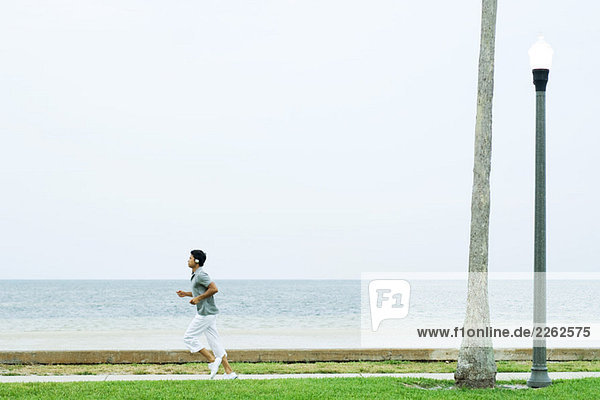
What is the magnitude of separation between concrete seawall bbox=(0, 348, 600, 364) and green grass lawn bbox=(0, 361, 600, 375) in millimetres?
193

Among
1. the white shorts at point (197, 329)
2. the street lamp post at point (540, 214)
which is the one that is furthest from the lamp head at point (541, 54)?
the white shorts at point (197, 329)

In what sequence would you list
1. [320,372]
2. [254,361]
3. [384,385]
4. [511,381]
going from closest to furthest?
[384,385]
[511,381]
[320,372]
[254,361]

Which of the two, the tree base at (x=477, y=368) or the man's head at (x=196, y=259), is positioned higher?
the man's head at (x=196, y=259)

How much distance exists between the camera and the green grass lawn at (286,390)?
9.29m

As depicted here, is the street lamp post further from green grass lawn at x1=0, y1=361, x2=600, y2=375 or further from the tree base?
green grass lawn at x1=0, y1=361, x2=600, y2=375

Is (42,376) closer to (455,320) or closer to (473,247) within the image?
(473,247)

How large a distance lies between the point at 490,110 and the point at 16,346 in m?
15.3

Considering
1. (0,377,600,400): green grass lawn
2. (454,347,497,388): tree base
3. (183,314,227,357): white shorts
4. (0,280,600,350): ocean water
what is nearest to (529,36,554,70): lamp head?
(454,347,497,388): tree base

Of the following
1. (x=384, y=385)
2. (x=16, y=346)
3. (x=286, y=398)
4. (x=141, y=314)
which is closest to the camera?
(x=286, y=398)

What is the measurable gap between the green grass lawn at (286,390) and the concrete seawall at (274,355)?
2.58 meters

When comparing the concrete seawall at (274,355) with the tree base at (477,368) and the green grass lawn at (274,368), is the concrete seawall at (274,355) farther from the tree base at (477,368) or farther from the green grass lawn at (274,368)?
the tree base at (477,368)

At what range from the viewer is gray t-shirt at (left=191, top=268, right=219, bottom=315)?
1047 centimetres

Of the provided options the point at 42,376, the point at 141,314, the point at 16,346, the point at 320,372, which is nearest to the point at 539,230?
the point at 320,372

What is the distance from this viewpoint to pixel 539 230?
10484mm
